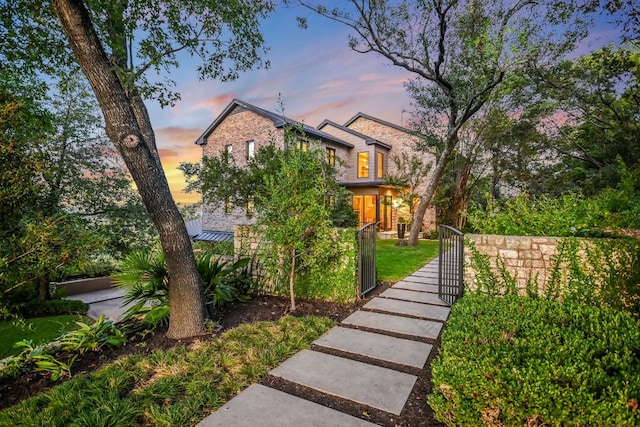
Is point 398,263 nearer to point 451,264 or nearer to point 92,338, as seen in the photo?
point 451,264

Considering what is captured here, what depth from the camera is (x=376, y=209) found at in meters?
17.0

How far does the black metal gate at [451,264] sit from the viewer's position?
432 centimetres

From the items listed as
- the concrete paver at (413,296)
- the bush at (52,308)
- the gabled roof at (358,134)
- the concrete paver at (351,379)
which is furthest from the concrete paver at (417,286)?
the gabled roof at (358,134)

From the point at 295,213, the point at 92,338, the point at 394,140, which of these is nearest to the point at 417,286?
the point at 295,213

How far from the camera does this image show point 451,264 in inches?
Result: 183

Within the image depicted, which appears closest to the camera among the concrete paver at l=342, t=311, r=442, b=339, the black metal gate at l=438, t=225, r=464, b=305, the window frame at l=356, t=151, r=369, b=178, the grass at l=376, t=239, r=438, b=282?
the concrete paver at l=342, t=311, r=442, b=339

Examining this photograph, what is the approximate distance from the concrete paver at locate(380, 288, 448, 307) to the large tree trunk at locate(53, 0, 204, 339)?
10.3 ft

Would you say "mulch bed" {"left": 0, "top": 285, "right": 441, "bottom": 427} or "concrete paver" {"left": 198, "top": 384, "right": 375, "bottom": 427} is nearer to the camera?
"concrete paver" {"left": 198, "top": 384, "right": 375, "bottom": 427}

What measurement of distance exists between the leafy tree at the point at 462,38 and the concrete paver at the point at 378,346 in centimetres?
883

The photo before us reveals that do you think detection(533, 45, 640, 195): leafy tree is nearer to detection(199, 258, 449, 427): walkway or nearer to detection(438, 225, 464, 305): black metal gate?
detection(438, 225, 464, 305): black metal gate

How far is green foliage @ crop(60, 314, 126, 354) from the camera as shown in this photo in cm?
330

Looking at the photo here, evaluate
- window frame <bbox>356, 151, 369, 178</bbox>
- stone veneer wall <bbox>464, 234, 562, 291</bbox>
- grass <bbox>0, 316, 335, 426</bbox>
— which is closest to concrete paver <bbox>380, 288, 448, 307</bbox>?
stone veneer wall <bbox>464, 234, 562, 291</bbox>

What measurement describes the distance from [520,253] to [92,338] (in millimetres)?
5616

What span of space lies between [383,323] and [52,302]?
7.04m
